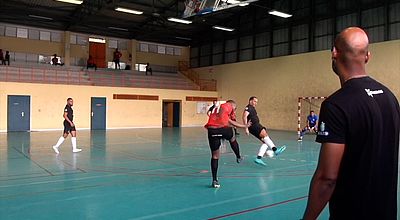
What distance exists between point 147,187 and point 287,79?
22342 millimetres

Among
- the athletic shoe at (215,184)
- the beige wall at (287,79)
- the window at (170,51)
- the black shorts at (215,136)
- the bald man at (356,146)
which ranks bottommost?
the athletic shoe at (215,184)

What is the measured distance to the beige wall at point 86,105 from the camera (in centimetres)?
2586

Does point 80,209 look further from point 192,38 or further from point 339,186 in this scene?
point 192,38

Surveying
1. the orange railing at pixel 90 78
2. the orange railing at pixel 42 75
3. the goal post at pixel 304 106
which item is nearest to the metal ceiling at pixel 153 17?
the orange railing at pixel 90 78

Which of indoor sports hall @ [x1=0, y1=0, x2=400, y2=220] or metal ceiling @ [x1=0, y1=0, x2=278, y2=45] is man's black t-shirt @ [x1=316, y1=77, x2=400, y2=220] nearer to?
indoor sports hall @ [x1=0, y1=0, x2=400, y2=220]

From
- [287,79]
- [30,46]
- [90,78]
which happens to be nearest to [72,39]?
[30,46]

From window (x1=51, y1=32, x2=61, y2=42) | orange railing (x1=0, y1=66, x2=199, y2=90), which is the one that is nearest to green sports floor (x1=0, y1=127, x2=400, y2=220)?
orange railing (x1=0, y1=66, x2=199, y2=90)

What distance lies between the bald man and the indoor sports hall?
149 inches

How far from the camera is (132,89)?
30.1 meters

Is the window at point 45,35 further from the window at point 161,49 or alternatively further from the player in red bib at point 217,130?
the player in red bib at point 217,130

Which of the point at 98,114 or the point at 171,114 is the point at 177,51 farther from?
the point at 98,114

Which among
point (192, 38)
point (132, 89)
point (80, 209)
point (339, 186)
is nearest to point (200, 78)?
point (192, 38)

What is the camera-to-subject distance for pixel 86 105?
92.2 ft

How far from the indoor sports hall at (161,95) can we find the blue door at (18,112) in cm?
7
